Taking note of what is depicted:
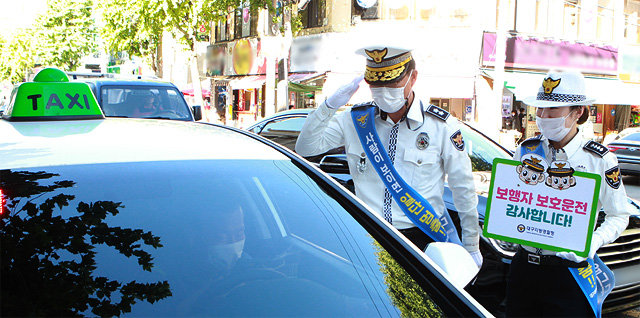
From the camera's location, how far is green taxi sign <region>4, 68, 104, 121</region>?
316 centimetres

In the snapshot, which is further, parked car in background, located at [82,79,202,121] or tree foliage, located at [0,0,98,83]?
tree foliage, located at [0,0,98,83]

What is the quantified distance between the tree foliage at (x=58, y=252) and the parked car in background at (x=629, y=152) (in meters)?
13.0

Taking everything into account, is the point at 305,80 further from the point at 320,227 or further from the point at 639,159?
the point at 320,227

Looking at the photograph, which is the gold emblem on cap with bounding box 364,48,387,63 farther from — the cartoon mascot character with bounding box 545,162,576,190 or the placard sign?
the cartoon mascot character with bounding box 545,162,576,190

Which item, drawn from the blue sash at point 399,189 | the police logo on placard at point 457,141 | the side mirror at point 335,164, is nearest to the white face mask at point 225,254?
the blue sash at point 399,189

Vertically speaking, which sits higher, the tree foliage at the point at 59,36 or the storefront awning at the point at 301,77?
the tree foliage at the point at 59,36

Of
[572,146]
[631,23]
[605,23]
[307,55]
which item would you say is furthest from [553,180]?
[631,23]

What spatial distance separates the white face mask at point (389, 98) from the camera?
3.00 metres

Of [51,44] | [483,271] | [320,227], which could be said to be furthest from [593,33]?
[51,44]

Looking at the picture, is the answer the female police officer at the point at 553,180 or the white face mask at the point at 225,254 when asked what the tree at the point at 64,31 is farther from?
the white face mask at the point at 225,254

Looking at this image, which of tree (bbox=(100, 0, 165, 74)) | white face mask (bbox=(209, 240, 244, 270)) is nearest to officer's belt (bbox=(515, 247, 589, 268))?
white face mask (bbox=(209, 240, 244, 270))

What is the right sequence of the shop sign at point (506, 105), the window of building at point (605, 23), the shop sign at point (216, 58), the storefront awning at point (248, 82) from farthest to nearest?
the shop sign at point (216, 58) → the storefront awning at point (248, 82) → the window of building at point (605, 23) → the shop sign at point (506, 105)

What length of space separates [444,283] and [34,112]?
7.52 ft

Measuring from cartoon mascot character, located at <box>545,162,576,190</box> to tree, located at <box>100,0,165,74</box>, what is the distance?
2019 cm
